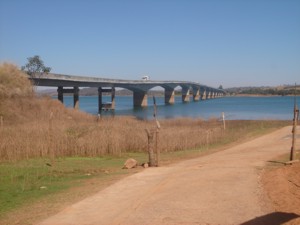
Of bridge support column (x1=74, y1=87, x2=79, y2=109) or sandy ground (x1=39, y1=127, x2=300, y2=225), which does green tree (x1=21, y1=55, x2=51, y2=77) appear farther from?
sandy ground (x1=39, y1=127, x2=300, y2=225)

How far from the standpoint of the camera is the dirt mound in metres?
9.89

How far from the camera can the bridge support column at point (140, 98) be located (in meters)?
118

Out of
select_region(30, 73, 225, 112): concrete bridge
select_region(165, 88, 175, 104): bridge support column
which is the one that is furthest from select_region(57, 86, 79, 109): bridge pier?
select_region(165, 88, 175, 104): bridge support column

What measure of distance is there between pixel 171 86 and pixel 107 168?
10886cm

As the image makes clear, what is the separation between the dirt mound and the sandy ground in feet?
0.60

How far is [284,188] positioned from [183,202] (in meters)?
2.76

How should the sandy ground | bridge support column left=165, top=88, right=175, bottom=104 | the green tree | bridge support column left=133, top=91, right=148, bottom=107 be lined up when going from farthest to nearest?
bridge support column left=165, top=88, right=175, bottom=104
bridge support column left=133, top=91, right=148, bottom=107
the green tree
the sandy ground

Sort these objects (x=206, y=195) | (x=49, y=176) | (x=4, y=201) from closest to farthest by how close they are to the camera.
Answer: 1. (x=206, y=195)
2. (x=4, y=201)
3. (x=49, y=176)

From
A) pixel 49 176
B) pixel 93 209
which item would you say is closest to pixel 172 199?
pixel 93 209

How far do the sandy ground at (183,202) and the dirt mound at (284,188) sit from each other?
0.18 m

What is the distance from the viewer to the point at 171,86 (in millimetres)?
127062

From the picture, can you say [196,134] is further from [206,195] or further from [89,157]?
[206,195]

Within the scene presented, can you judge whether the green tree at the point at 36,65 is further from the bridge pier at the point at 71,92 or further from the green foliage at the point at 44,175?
the green foliage at the point at 44,175

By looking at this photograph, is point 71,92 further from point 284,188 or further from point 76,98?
point 284,188
